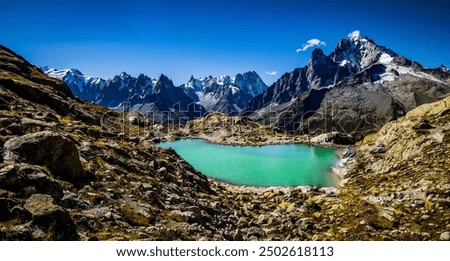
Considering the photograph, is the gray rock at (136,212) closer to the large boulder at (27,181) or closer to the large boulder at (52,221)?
the large boulder at (27,181)

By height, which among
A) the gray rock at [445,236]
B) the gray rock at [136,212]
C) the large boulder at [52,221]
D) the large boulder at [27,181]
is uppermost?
the large boulder at [27,181]

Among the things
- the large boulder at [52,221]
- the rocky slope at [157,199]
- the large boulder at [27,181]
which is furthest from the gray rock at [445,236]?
the large boulder at [27,181]

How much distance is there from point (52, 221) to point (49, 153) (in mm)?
5075

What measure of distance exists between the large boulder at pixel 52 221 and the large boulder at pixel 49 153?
3.56 metres

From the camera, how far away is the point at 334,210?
21359 mm

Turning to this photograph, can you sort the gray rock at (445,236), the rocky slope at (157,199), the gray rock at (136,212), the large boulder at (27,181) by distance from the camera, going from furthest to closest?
the gray rock at (445,236) < the gray rock at (136,212) < the large boulder at (27,181) < the rocky slope at (157,199)

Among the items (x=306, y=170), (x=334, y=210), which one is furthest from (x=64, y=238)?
(x=306, y=170)

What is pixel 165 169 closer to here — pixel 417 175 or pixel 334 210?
pixel 334 210

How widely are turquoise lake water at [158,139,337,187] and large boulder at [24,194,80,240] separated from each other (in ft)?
92.3

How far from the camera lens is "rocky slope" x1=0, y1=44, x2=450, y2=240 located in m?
11.1

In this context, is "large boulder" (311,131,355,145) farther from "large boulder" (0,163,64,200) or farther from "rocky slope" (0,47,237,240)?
"large boulder" (0,163,64,200)

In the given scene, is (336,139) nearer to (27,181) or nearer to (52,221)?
(27,181)

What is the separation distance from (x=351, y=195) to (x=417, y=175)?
4.47 metres

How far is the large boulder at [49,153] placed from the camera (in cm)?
1357
